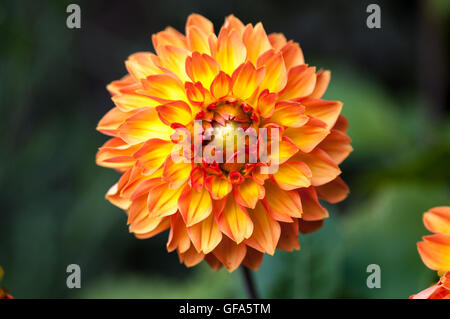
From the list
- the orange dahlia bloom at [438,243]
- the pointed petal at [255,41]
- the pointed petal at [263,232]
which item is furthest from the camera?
the pointed petal at [255,41]

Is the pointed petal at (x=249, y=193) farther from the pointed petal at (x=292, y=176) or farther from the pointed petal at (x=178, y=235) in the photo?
the pointed petal at (x=178, y=235)

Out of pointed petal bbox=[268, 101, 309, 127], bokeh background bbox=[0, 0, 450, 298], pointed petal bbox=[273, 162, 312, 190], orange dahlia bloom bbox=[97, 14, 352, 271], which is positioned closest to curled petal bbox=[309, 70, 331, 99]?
orange dahlia bloom bbox=[97, 14, 352, 271]

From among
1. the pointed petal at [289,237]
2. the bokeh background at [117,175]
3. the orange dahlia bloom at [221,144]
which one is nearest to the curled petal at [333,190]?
the orange dahlia bloom at [221,144]

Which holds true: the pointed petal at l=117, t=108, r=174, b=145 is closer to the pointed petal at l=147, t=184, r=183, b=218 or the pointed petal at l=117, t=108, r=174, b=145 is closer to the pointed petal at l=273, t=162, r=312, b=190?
the pointed petal at l=147, t=184, r=183, b=218

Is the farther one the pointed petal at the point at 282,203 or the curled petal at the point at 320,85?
the curled petal at the point at 320,85

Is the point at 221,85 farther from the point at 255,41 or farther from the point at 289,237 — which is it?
the point at 289,237

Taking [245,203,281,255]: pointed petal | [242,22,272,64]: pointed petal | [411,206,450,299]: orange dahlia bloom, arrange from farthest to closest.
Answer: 1. [242,22,272,64]: pointed petal
2. [245,203,281,255]: pointed petal
3. [411,206,450,299]: orange dahlia bloom

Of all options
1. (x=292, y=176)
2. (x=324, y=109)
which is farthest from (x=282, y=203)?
(x=324, y=109)
